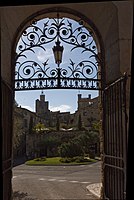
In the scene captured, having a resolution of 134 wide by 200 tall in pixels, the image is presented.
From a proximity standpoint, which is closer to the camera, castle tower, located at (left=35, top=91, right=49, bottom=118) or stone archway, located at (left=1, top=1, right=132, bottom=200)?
stone archway, located at (left=1, top=1, right=132, bottom=200)

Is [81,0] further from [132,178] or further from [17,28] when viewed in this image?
[17,28]

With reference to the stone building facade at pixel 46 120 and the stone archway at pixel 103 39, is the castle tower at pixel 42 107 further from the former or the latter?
the stone archway at pixel 103 39

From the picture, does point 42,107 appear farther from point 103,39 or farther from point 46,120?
point 103,39

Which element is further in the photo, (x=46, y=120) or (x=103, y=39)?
(x=46, y=120)

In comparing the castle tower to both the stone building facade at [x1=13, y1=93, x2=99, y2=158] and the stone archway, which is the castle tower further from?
the stone archway

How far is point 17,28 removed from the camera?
573cm

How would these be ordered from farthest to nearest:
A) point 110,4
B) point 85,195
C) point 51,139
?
point 51,139, point 85,195, point 110,4

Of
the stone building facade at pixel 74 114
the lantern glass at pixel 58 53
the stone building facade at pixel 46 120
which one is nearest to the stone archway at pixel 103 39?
the lantern glass at pixel 58 53

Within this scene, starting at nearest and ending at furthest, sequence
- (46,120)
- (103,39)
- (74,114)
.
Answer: (103,39)
(74,114)
(46,120)

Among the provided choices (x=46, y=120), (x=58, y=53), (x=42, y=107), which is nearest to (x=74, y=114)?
(x=46, y=120)

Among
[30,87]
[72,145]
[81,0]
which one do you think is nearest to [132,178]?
[81,0]

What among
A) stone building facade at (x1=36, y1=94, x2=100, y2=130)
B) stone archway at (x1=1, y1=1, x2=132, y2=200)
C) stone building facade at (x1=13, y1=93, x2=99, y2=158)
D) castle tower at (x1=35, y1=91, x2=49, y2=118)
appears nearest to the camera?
stone archway at (x1=1, y1=1, x2=132, y2=200)

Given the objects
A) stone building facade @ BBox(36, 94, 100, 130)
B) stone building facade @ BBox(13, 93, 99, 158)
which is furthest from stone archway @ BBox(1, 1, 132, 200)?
stone building facade @ BBox(36, 94, 100, 130)

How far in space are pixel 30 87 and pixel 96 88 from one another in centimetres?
121
